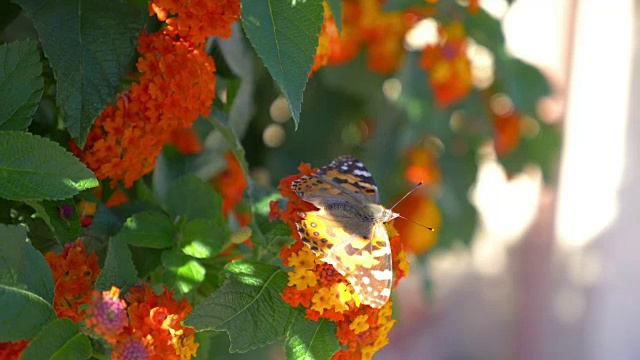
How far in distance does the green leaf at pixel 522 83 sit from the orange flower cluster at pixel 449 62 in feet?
0.18

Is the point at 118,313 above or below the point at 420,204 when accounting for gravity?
above

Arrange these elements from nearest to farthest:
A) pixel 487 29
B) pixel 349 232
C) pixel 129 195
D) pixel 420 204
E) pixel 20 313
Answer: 1. pixel 20 313
2. pixel 349 232
3. pixel 129 195
4. pixel 487 29
5. pixel 420 204

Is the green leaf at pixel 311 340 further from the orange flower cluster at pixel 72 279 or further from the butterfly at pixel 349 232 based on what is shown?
the orange flower cluster at pixel 72 279

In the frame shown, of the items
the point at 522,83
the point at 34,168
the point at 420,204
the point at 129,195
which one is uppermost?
the point at 34,168

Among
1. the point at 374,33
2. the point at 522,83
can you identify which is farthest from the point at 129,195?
the point at 522,83

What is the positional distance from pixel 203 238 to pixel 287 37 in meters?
0.19

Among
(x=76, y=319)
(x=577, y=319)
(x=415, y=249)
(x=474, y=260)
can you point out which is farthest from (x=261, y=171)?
(x=577, y=319)

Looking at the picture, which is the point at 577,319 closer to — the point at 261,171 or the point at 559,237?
the point at 559,237

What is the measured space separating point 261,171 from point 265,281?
23.3 inches

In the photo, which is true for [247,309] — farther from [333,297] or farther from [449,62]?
[449,62]

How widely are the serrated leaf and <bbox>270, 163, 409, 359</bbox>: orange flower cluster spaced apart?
6 cm

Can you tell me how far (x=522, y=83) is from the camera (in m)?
1.33

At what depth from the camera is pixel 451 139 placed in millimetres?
1395

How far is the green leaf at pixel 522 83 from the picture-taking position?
1.25 metres
